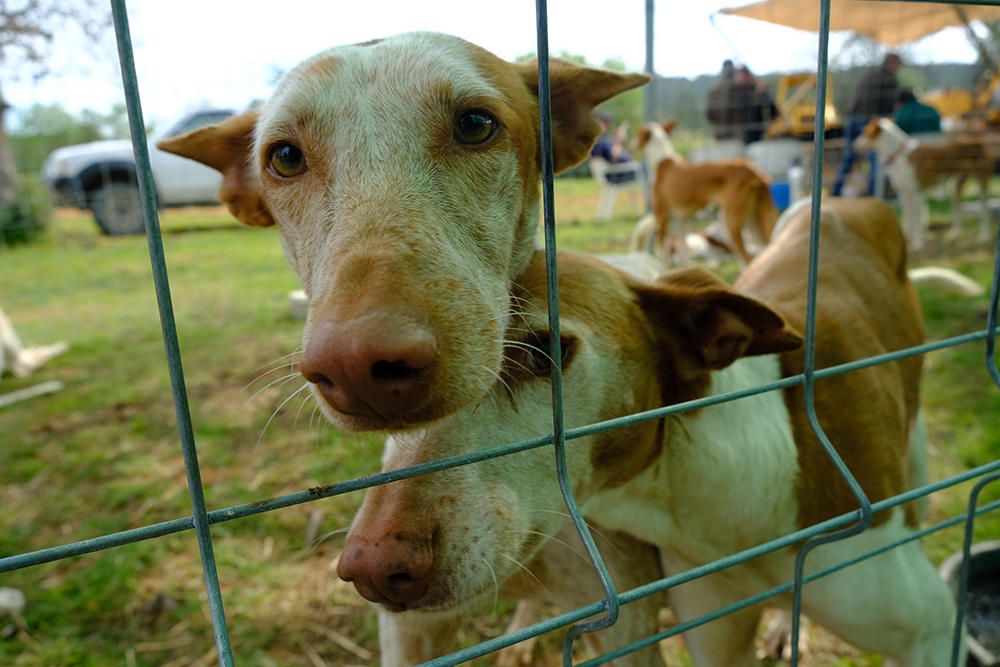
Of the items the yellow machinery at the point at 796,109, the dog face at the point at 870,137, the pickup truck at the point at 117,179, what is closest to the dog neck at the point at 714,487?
the dog face at the point at 870,137

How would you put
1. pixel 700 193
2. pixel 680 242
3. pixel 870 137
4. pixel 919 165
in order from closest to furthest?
pixel 700 193 → pixel 680 242 → pixel 919 165 → pixel 870 137

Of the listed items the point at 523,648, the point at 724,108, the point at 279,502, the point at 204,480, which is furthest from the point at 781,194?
the point at 279,502

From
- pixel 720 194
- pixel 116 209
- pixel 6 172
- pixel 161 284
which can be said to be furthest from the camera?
pixel 116 209

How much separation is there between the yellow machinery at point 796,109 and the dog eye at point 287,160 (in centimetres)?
1014

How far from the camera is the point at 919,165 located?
332 inches

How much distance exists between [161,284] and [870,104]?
39.2 feet

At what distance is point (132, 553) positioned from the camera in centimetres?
273

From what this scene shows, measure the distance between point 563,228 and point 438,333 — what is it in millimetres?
10201

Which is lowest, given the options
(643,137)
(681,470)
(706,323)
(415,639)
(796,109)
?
(415,639)

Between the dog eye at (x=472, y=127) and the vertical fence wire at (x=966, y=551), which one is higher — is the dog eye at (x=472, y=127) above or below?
above

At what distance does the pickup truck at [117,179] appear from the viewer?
10.8 m

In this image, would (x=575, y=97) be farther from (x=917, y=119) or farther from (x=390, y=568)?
(x=917, y=119)

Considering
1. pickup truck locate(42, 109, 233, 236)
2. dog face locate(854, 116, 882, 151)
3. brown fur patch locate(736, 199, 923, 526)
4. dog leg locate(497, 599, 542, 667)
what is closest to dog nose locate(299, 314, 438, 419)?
brown fur patch locate(736, 199, 923, 526)

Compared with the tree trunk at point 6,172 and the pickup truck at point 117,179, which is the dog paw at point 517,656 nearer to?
the pickup truck at point 117,179
